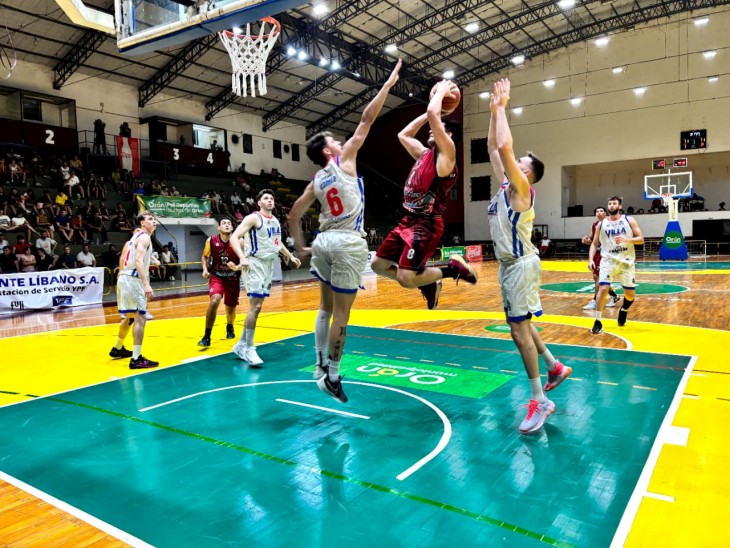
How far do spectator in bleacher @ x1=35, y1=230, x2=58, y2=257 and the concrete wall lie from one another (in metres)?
25.8

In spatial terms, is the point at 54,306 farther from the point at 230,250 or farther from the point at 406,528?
the point at 406,528

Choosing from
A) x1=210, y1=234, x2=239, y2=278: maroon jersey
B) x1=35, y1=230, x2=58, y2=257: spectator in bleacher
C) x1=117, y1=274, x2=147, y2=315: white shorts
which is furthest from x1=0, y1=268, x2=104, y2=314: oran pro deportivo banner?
x1=117, y1=274, x2=147, y2=315: white shorts

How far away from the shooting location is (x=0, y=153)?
20547 millimetres

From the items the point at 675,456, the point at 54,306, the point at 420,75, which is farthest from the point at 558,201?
the point at 675,456

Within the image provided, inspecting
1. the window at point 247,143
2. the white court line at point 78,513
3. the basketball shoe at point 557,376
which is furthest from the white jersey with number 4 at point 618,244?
the window at point 247,143

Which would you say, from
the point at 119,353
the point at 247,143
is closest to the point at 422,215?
the point at 119,353

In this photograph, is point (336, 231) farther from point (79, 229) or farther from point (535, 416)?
point (79, 229)

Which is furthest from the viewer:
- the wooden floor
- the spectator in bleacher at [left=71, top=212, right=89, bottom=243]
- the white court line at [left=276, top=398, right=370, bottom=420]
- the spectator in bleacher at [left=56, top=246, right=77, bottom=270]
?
the spectator in bleacher at [left=71, top=212, right=89, bottom=243]

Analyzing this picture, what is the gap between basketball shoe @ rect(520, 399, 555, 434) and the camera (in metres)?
4.17

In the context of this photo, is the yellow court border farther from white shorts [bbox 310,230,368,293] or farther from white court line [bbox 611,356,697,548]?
white shorts [bbox 310,230,368,293]

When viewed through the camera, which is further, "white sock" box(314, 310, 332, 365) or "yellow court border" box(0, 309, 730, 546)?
"white sock" box(314, 310, 332, 365)

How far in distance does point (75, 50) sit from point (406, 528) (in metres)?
25.0

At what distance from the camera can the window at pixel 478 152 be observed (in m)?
34.7

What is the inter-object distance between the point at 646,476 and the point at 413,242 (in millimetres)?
2392
